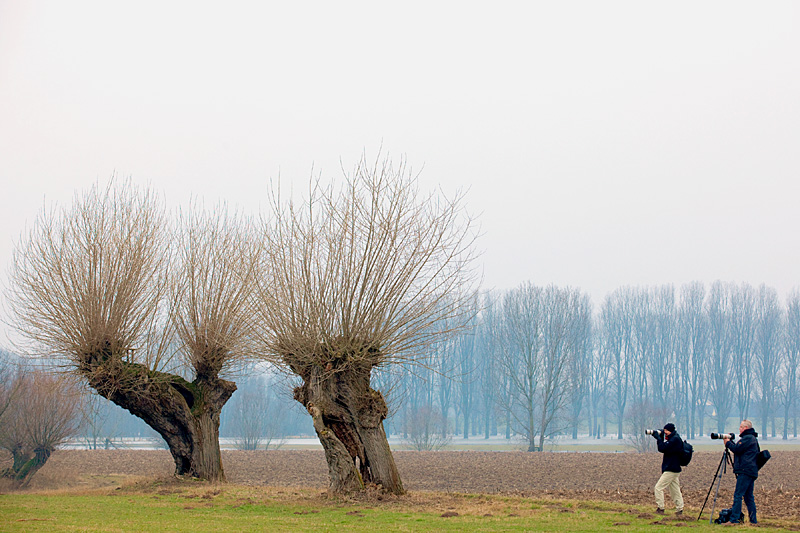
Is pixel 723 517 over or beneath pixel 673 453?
beneath

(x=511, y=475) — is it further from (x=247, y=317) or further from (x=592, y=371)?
(x=592, y=371)

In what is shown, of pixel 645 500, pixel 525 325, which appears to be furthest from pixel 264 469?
pixel 525 325

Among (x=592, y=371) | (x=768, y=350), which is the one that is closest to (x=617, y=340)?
(x=592, y=371)

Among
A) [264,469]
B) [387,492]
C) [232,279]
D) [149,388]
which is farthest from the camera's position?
[264,469]

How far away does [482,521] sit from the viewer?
42.0ft

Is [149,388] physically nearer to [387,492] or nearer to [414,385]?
[387,492]

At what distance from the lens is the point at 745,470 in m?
12.0

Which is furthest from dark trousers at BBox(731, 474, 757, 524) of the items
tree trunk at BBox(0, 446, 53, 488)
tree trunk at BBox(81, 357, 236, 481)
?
tree trunk at BBox(0, 446, 53, 488)

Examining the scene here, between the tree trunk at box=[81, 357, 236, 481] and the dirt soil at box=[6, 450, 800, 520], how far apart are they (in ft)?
5.35

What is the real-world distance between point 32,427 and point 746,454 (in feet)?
86.7

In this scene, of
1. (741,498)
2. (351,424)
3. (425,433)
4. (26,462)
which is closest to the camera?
(741,498)

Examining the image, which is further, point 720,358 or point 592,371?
point 592,371

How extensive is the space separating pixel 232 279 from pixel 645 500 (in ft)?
44.4

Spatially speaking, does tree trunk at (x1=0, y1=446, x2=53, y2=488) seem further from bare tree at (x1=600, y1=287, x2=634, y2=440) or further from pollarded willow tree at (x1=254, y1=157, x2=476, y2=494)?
bare tree at (x1=600, y1=287, x2=634, y2=440)
